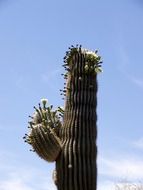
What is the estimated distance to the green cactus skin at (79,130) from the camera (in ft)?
28.5

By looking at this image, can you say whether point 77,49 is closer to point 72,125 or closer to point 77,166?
point 72,125

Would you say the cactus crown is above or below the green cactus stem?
above

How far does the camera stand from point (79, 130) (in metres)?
8.92

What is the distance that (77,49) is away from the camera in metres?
9.80

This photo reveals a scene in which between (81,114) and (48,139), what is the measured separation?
0.72 metres

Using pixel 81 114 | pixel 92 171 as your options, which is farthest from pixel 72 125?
pixel 92 171

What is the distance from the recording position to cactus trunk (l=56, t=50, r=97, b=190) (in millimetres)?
8664

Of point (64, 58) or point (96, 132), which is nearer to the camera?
point (96, 132)

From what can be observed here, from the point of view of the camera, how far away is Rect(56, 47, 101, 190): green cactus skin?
28.5ft

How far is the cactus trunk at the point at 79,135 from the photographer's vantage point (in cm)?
866

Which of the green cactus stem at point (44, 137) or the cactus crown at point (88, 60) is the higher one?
the cactus crown at point (88, 60)

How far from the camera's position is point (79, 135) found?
29.2 feet

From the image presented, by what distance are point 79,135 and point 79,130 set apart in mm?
87

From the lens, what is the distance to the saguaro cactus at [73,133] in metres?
8.70
